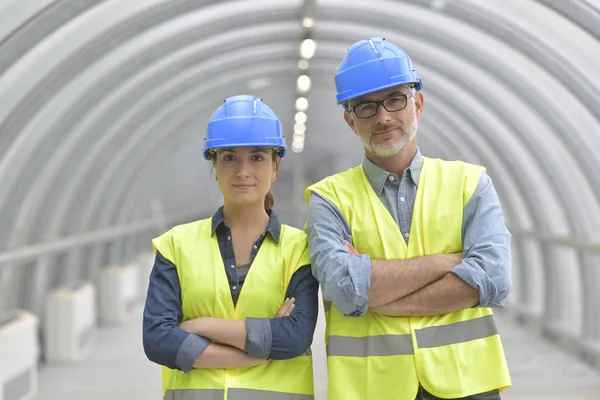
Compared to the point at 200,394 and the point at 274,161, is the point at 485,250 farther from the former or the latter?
the point at 200,394

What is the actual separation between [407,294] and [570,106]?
23.9 feet

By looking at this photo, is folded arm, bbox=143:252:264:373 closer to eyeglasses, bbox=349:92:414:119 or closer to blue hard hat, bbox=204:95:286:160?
blue hard hat, bbox=204:95:286:160

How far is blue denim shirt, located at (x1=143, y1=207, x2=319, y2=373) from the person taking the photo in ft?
9.81

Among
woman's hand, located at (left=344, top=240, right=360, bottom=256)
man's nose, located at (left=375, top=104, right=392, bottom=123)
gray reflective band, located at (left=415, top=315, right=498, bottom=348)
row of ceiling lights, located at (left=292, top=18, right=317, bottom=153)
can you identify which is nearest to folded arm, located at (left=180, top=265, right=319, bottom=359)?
woman's hand, located at (left=344, top=240, right=360, bottom=256)

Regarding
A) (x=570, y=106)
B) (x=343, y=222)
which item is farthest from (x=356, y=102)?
(x=570, y=106)

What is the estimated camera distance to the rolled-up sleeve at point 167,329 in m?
2.99

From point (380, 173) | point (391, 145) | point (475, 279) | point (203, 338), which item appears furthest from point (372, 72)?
point (203, 338)

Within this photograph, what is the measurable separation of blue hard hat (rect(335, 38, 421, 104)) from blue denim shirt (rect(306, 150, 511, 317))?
0.99 ft

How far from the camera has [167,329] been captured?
301 centimetres

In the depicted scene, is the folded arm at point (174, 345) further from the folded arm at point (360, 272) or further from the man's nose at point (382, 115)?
the man's nose at point (382, 115)

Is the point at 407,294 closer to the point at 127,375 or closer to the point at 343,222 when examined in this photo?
the point at 343,222

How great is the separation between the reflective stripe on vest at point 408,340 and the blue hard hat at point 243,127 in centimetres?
81

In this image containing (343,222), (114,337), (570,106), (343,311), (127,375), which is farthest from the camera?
(114,337)

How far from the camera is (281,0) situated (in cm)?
859
